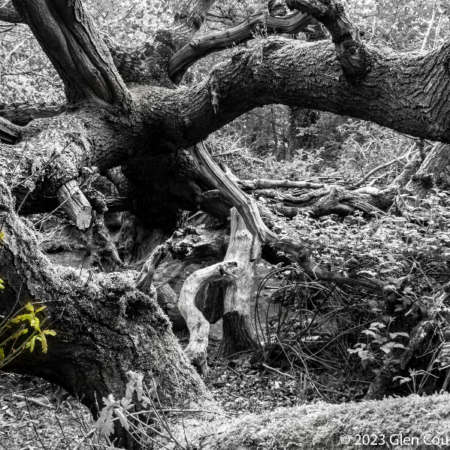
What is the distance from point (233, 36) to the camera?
24.1 ft

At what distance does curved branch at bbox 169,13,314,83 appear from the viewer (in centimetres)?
707

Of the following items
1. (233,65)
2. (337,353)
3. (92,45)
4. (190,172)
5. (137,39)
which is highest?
(137,39)

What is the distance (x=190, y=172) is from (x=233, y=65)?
1928 mm

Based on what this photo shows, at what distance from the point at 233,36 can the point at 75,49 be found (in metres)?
2.20

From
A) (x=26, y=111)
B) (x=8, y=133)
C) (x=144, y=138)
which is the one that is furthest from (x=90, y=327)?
(x=26, y=111)

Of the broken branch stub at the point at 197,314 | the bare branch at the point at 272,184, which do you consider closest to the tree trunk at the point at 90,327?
the broken branch stub at the point at 197,314

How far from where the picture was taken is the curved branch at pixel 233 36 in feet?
23.2

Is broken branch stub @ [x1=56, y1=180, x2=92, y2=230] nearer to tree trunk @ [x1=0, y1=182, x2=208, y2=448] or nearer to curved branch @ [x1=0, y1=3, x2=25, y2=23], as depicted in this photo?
tree trunk @ [x1=0, y1=182, x2=208, y2=448]

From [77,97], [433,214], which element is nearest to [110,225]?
[77,97]

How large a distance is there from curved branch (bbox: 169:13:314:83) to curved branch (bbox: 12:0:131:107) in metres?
1.33

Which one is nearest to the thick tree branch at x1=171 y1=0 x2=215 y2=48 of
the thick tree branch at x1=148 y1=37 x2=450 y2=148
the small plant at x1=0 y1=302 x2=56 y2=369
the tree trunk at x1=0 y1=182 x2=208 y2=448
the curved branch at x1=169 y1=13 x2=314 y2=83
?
the curved branch at x1=169 y1=13 x2=314 y2=83

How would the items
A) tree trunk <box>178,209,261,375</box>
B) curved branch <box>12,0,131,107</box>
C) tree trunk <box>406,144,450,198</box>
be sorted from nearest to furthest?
curved branch <box>12,0,131,107</box> → tree trunk <box>178,209,261,375</box> → tree trunk <box>406,144,450,198</box>

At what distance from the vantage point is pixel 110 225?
9289 millimetres

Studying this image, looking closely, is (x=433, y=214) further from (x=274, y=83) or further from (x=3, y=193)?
(x=3, y=193)
